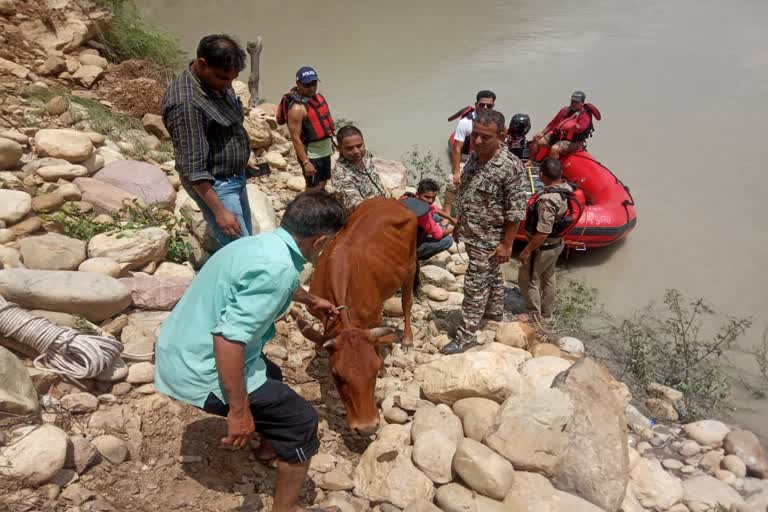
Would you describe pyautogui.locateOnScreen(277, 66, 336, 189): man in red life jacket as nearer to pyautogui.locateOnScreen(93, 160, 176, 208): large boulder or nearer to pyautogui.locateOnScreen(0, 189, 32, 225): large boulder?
pyautogui.locateOnScreen(93, 160, 176, 208): large boulder

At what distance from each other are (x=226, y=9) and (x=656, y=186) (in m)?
16.7

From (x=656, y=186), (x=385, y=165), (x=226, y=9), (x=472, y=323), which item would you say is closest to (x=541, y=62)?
(x=656, y=186)

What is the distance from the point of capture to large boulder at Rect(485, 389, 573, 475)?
3.29 meters

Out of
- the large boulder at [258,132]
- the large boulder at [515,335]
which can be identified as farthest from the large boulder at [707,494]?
the large boulder at [258,132]

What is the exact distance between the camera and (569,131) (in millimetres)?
8805

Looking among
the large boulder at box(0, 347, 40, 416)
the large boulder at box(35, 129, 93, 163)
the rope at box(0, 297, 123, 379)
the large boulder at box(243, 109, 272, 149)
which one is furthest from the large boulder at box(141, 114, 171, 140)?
the large boulder at box(0, 347, 40, 416)

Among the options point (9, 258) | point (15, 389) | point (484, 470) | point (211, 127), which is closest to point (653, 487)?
point (484, 470)

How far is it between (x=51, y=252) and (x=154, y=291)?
2.52 feet

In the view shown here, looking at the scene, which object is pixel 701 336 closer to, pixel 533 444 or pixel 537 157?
pixel 537 157

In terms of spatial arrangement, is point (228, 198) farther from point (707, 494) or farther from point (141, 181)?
point (707, 494)

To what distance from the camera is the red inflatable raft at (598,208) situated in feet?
24.4

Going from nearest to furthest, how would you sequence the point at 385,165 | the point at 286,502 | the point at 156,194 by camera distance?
the point at 286,502
the point at 156,194
the point at 385,165

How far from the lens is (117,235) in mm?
4383

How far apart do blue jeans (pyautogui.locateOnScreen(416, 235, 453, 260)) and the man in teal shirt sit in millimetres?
3313
